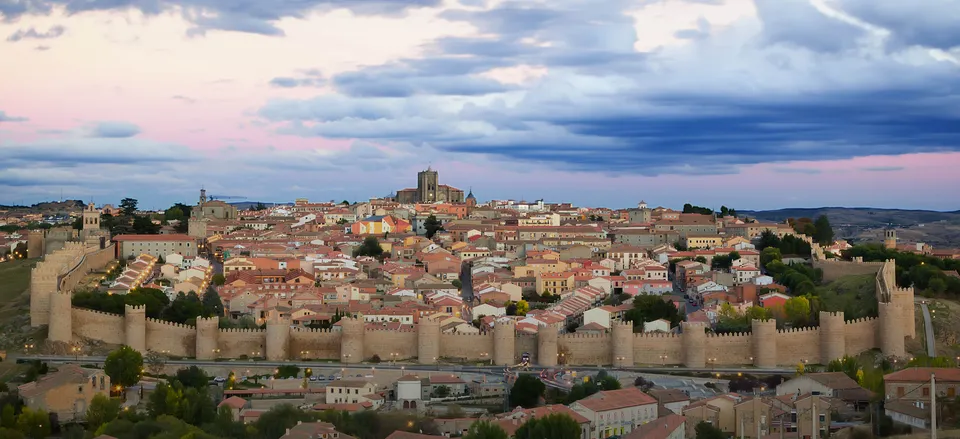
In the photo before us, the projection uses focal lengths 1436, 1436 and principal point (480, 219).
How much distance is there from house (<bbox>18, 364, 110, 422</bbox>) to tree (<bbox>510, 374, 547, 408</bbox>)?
301 inches

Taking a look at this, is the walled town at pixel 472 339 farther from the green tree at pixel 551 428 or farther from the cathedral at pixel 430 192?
the cathedral at pixel 430 192

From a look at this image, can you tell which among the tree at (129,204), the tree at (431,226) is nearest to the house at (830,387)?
the tree at (431,226)

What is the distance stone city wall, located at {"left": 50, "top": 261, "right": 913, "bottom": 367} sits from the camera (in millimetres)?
31234

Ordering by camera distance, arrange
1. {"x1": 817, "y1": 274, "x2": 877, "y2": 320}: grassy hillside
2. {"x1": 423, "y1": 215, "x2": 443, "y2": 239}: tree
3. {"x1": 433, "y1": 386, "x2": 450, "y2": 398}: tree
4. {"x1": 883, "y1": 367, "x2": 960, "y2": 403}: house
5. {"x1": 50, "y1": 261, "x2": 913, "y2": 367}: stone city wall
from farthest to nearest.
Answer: {"x1": 423, "y1": 215, "x2": 443, "y2": 239}: tree
{"x1": 817, "y1": 274, "x2": 877, "y2": 320}: grassy hillside
{"x1": 50, "y1": 261, "x2": 913, "y2": 367}: stone city wall
{"x1": 433, "y1": 386, "x2": 450, "y2": 398}: tree
{"x1": 883, "y1": 367, "x2": 960, "y2": 403}: house

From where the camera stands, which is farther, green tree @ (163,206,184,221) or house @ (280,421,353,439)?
green tree @ (163,206,184,221)

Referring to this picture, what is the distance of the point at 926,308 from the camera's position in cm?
3631

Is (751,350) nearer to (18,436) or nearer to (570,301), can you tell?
(570,301)

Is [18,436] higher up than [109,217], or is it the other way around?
[109,217]

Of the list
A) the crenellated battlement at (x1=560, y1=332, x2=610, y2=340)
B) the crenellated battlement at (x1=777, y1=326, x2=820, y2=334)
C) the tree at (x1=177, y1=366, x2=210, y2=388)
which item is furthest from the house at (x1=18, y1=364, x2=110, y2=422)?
the crenellated battlement at (x1=777, y1=326, x2=820, y2=334)

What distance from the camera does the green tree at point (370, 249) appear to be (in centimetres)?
4994

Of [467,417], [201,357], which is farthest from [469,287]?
[467,417]

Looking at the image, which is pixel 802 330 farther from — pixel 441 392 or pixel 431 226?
pixel 431 226

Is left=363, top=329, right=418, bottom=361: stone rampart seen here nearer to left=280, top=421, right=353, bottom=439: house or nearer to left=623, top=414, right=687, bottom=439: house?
left=280, top=421, right=353, bottom=439: house

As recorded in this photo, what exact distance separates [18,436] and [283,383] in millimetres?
6090
